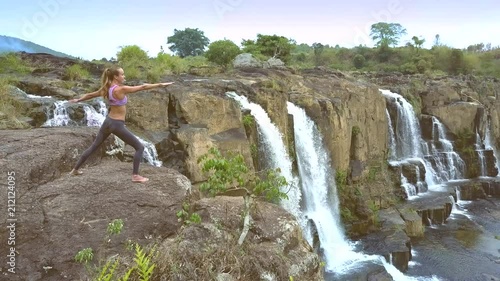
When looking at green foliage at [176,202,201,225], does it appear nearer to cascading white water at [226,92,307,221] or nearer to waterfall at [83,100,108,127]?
waterfall at [83,100,108,127]

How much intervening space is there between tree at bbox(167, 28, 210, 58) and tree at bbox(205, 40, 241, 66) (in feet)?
63.7

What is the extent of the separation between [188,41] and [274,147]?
3276cm

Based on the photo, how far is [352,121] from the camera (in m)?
16.4

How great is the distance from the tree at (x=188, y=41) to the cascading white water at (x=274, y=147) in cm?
3161

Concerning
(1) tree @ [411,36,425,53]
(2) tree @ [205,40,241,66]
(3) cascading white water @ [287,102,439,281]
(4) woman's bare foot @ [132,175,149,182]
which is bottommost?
(3) cascading white water @ [287,102,439,281]

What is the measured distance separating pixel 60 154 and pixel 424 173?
17.2m

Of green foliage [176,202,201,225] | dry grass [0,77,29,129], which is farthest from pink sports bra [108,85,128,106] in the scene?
dry grass [0,77,29,129]

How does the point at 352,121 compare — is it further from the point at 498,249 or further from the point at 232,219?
the point at 232,219

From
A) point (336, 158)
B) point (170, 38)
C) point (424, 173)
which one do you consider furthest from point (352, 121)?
point (170, 38)

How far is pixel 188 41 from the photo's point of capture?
138 feet

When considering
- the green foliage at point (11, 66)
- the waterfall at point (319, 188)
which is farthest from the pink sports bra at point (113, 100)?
the green foliage at point (11, 66)

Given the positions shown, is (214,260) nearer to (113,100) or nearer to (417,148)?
(113,100)

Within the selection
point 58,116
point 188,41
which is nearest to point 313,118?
point 58,116

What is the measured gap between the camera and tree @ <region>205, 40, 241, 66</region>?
2267cm
